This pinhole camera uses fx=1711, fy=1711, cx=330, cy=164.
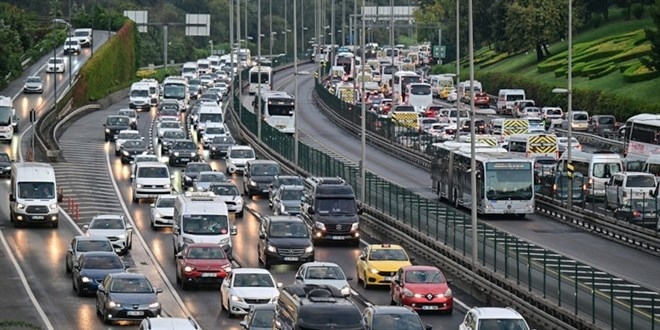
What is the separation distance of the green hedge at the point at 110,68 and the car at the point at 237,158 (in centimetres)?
4440

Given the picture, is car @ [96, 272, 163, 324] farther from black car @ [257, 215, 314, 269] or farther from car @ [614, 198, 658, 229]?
car @ [614, 198, 658, 229]

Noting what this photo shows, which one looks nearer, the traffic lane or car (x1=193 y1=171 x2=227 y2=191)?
the traffic lane

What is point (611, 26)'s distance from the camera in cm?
15675

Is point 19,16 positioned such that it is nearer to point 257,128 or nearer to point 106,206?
point 257,128

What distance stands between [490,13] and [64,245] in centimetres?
11434

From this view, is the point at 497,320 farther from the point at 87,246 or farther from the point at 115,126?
the point at 115,126

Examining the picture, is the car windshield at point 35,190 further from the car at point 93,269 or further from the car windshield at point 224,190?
the car at point 93,269

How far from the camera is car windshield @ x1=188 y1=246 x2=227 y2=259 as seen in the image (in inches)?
1984

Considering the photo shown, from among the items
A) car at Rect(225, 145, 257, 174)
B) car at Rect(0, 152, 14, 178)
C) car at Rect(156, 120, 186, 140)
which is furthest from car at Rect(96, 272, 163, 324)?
car at Rect(156, 120, 186, 140)

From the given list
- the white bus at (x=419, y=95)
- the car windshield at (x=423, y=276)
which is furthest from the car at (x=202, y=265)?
the white bus at (x=419, y=95)

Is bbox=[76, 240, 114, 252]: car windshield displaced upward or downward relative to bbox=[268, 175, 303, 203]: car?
upward

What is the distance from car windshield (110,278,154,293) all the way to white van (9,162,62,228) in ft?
74.6

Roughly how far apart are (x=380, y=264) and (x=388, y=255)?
1.69 feet

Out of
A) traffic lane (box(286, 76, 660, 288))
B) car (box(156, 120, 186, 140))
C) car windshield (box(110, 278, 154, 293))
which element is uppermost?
car windshield (box(110, 278, 154, 293))
